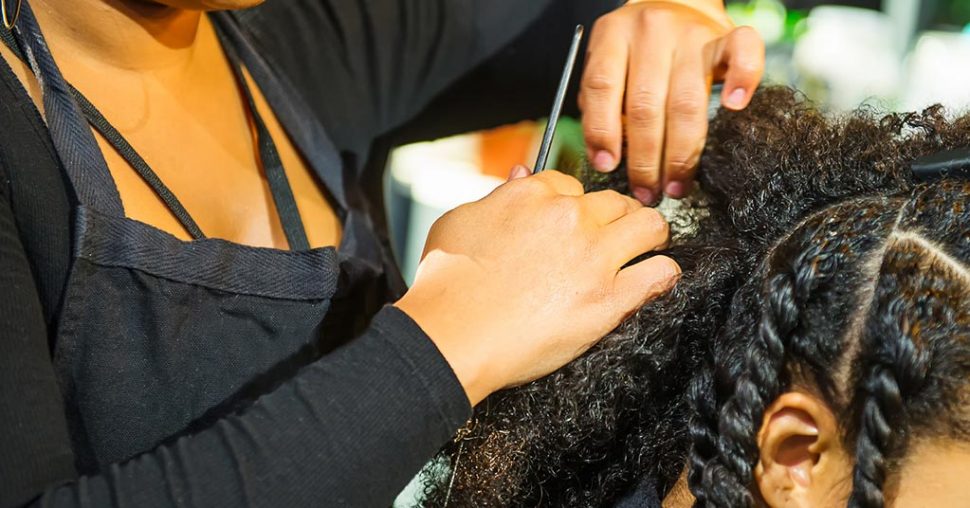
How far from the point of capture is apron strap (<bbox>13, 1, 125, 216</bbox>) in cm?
78

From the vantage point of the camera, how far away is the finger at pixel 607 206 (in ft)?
2.61

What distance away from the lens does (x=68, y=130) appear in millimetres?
797

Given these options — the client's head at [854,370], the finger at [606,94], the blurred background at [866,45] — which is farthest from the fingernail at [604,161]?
the blurred background at [866,45]

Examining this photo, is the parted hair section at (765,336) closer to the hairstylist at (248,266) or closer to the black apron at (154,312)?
the hairstylist at (248,266)

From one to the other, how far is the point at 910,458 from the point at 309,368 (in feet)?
1.39

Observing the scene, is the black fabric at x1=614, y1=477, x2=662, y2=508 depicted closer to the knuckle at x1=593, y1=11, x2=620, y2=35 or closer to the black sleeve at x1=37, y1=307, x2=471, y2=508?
the black sleeve at x1=37, y1=307, x2=471, y2=508

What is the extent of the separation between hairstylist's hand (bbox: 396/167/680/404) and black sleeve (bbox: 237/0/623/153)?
1.44 ft

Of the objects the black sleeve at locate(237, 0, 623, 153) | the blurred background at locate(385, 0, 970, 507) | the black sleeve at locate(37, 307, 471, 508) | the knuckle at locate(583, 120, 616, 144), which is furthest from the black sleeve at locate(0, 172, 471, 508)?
the blurred background at locate(385, 0, 970, 507)

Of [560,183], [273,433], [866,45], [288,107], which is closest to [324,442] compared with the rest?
[273,433]

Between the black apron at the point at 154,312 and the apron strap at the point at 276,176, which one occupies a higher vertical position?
the apron strap at the point at 276,176

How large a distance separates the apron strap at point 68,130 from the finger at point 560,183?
1.13ft

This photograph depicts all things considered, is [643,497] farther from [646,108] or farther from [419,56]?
[419,56]

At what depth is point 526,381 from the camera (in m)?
0.76

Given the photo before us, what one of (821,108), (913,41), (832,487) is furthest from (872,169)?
(913,41)
